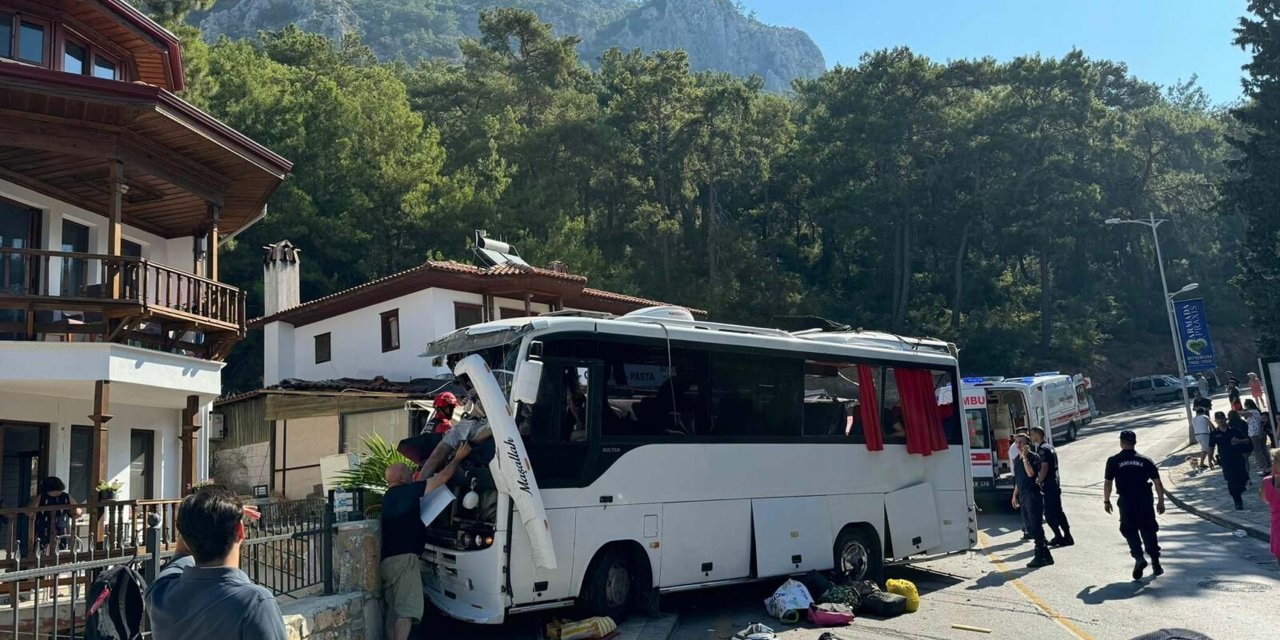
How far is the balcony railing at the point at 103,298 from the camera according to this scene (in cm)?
1431

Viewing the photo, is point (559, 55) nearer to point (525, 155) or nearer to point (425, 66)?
point (525, 155)

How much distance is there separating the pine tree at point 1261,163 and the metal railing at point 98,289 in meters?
32.3

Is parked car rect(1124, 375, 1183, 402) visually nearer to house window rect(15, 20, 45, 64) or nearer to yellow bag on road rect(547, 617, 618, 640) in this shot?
yellow bag on road rect(547, 617, 618, 640)

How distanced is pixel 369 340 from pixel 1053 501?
20179 mm

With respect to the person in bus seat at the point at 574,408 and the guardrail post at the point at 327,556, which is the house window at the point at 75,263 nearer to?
the guardrail post at the point at 327,556

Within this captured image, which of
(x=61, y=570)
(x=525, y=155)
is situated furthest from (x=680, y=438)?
(x=525, y=155)

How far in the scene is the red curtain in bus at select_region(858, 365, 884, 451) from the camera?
12875mm

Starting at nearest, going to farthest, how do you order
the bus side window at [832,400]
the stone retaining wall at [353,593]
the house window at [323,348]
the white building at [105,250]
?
the stone retaining wall at [353,593] < the bus side window at [832,400] < the white building at [105,250] < the house window at [323,348]

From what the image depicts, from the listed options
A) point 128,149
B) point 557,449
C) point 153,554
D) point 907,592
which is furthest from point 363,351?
point 153,554

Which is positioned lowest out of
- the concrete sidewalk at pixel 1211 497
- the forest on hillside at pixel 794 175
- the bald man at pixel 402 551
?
the concrete sidewalk at pixel 1211 497

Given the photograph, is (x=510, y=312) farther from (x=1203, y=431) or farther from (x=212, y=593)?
(x=212, y=593)

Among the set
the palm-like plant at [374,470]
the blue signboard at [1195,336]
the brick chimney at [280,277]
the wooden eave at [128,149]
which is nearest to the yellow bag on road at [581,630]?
the palm-like plant at [374,470]

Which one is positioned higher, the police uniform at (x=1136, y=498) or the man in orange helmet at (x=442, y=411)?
the man in orange helmet at (x=442, y=411)

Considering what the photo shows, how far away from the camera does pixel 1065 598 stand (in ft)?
38.4
